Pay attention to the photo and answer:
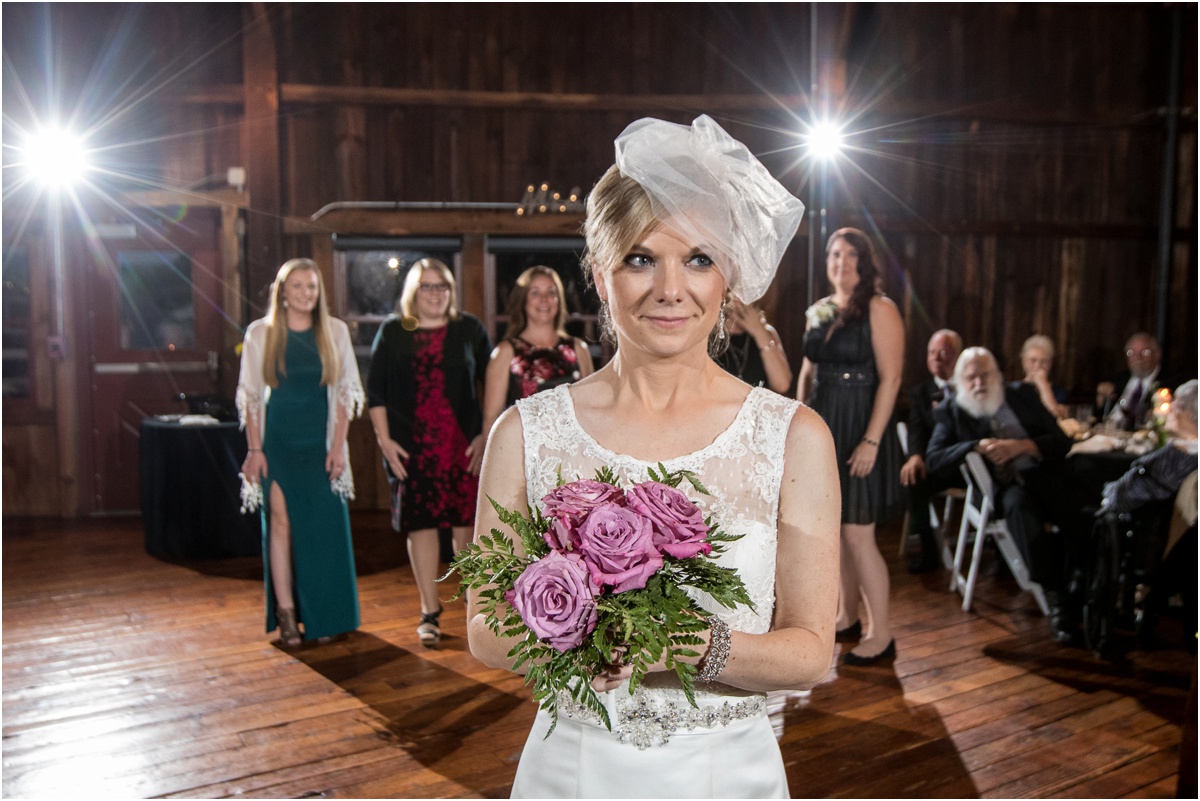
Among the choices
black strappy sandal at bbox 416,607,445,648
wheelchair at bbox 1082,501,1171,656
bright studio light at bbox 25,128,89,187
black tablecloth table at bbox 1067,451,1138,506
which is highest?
bright studio light at bbox 25,128,89,187

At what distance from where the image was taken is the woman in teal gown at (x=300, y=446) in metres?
4.25

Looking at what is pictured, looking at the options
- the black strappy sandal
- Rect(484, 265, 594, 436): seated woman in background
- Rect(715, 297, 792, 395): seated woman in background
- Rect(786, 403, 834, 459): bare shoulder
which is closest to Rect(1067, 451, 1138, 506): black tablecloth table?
Rect(715, 297, 792, 395): seated woman in background

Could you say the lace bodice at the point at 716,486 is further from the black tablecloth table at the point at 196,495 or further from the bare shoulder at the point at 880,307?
the black tablecloth table at the point at 196,495

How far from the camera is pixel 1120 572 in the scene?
4.32 m

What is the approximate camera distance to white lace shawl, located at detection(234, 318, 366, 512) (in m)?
4.25

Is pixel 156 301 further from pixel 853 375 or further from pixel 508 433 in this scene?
pixel 508 433

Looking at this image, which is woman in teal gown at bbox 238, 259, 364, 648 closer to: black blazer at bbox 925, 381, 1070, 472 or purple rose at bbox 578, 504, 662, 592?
black blazer at bbox 925, 381, 1070, 472

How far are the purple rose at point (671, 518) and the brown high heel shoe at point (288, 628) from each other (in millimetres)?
3621

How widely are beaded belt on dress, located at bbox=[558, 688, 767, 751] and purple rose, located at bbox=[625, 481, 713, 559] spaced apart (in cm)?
36

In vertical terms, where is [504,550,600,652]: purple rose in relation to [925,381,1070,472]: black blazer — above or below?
above

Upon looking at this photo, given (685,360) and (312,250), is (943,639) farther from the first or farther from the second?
(312,250)

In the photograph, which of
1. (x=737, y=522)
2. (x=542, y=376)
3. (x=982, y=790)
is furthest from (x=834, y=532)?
(x=542, y=376)

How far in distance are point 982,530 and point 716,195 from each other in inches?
159

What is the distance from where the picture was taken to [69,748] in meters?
3.29
